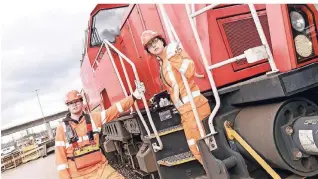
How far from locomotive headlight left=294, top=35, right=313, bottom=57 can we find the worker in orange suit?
6.14 ft

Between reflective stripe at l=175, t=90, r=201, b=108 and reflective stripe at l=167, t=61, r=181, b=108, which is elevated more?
reflective stripe at l=167, t=61, r=181, b=108

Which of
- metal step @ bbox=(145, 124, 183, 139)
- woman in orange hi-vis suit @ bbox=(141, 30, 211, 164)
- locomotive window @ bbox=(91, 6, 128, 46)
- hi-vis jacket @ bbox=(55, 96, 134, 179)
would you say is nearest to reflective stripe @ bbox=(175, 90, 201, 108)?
woman in orange hi-vis suit @ bbox=(141, 30, 211, 164)

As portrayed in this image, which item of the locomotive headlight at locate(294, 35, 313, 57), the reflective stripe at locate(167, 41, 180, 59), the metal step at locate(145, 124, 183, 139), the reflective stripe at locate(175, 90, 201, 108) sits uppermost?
the reflective stripe at locate(167, 41, 180, 59)

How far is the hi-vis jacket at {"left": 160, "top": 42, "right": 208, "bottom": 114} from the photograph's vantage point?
2.79 meters

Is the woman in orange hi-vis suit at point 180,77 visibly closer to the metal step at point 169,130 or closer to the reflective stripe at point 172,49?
the reflective stripe at point 172,49

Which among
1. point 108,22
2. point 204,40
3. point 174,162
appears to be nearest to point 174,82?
point 204,40

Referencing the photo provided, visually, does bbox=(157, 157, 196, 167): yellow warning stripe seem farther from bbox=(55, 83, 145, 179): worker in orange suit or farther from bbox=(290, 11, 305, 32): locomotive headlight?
bbox=(290, 11, 305, 32): locomotive headlight

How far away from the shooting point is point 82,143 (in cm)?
363

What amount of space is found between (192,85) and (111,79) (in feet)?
8.60

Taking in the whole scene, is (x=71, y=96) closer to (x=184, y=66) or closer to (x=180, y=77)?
(x=180, y=77)

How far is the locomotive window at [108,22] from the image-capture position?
18.1 feet

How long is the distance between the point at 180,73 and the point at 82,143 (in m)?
1.48

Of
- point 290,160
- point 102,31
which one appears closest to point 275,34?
point 290,160

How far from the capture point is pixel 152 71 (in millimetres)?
4336
